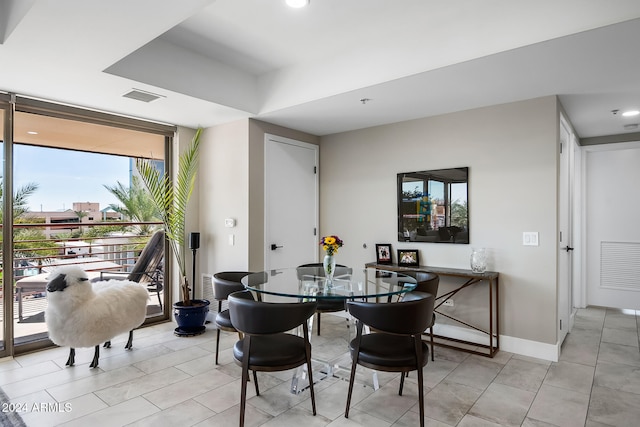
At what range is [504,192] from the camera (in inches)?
143

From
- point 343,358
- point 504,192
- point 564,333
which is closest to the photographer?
point 343,358

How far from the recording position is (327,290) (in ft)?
9.00

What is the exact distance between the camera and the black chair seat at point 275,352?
224 cm

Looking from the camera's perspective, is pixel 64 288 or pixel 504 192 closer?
pixel 64 288

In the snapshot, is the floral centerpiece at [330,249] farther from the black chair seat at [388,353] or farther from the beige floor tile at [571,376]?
the beige floor tile at [571,376]

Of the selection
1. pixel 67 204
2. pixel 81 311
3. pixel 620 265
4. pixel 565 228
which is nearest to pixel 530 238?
pixel 565 228

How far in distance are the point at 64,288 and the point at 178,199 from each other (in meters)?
1.58

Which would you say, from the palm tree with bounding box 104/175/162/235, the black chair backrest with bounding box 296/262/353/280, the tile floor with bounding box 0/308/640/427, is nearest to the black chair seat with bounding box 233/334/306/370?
the tile floor with bounding box 0/308/640/427

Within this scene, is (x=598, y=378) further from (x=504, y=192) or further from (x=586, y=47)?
(x=586, y=47)

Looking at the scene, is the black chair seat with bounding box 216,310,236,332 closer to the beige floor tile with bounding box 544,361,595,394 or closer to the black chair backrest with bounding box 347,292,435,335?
the black chair backrest with bounding box 347,292,435,335

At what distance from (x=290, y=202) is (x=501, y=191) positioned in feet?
7.90

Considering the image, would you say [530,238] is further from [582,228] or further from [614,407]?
[582,228]

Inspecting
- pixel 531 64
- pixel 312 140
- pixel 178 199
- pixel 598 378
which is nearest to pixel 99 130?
pixel 178 199

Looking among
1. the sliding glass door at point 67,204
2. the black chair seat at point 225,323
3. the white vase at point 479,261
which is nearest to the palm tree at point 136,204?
the sliding glass door at point 67,204
